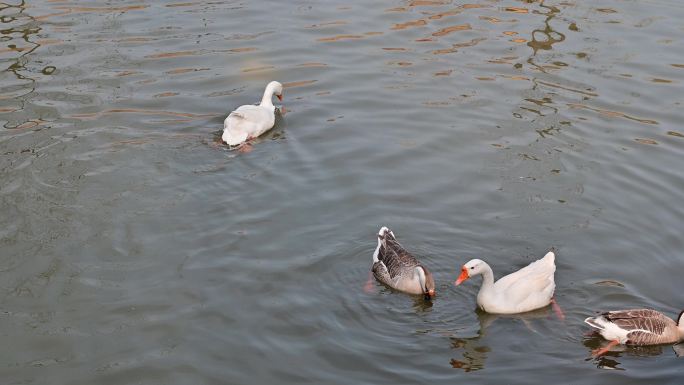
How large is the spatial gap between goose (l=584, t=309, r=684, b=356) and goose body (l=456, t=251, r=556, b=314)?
0.62 meters

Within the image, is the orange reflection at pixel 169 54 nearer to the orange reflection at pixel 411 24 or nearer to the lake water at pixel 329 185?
the lake water at pixel 329 185

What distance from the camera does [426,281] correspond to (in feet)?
33.2

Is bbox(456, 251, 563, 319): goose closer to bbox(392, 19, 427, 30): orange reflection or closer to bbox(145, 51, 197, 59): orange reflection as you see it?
bbox(145, 51, 197, 59): orange reflection

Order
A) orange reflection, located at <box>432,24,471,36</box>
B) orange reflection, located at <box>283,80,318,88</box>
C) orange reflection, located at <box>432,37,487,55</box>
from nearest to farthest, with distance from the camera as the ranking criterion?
orange reflection, located at <box>283,80,318,88</box>
orange reflection, located at <box>432,37,487,55</box>
orange reflection, located at <box>432,24,471,36</box>

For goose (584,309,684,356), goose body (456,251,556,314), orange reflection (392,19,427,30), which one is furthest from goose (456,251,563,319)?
orange reflection (392,19,427,30)

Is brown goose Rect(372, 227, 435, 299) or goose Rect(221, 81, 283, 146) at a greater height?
goose Rect(221, 81, 283, 146)

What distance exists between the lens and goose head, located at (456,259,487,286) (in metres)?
10.1

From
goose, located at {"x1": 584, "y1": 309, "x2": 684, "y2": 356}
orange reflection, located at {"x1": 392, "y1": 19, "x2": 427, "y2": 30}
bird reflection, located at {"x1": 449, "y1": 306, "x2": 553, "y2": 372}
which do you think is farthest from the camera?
orange reflection, located at {"x1": 392, "y1": 19, "x2": 427, "y2": 30}

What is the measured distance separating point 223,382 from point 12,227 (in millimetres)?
3903

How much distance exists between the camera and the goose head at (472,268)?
10070mm

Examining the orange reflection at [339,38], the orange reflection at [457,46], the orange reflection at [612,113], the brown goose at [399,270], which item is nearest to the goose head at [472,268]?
the brown goose at [399,270]

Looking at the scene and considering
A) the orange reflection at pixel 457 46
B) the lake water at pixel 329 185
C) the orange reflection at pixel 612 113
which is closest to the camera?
the lake water at pixel 329 185

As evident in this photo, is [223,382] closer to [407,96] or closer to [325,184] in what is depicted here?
[325,184]

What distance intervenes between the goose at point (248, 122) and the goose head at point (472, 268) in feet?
15.1
